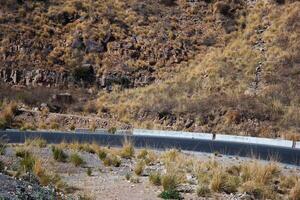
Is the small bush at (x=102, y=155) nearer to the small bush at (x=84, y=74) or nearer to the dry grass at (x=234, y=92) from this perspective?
the dry grass at (x=234, y=92)

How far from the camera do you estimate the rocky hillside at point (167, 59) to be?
39562 mm

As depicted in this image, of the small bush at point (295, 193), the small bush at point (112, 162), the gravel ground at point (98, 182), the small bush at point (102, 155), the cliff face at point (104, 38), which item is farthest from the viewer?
the cliff face at point (104, 38)

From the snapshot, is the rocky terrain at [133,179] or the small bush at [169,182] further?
the small bush at [169,182]

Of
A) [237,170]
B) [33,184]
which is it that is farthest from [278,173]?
[33,184]

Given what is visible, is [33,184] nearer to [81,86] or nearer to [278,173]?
[278,173]

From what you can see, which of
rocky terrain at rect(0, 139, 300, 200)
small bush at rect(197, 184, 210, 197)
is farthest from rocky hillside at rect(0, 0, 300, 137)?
small bush at rect(197, 184, 210, 197)

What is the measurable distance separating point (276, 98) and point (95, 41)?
20974 millimetres

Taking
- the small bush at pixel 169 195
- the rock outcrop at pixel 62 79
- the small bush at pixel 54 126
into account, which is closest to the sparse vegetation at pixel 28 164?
the small bush at pixel 169 195

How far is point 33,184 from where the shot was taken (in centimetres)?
1152

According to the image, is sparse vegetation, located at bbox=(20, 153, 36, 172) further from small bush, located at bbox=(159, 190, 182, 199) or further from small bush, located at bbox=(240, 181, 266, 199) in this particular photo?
small bush, located at bbox=(240, 181, 266, 199)

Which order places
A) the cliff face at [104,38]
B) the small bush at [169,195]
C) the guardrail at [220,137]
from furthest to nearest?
the cliff face at [104,38], the guardrail at [220,137], the small bush at [169,195]

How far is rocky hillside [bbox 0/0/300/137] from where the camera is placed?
39.6m

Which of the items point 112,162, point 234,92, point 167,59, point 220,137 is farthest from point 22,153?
point 167,59

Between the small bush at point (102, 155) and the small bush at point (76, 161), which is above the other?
the small bush at point (76, 161)
